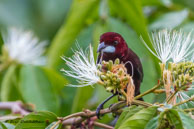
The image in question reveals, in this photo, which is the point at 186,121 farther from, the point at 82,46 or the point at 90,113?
the point at 82,46

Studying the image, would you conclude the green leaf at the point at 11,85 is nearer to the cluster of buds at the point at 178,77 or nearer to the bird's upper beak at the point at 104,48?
the bird's upper beak at the point at 104,48

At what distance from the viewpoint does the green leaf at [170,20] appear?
3095mm

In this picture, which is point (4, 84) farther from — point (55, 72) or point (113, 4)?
point (113, 4)

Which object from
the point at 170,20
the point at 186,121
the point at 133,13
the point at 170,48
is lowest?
the point at 186,121

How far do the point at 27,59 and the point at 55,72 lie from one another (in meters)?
0.90

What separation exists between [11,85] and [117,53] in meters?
1.29

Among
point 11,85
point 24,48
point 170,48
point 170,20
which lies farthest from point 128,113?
point 24,48

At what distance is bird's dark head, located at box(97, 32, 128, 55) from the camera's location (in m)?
1.77

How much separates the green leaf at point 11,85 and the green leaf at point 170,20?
115 cm

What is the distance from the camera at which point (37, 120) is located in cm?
166

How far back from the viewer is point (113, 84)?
1522 mm

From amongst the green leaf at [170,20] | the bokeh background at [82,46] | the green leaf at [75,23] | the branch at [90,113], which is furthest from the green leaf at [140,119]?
the green leaf at [170,20]

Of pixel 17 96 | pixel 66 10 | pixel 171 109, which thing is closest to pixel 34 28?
pixel 66 10

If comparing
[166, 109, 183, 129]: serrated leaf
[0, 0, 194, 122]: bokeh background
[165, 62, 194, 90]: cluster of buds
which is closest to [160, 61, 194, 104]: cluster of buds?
[165, 62, 194, 90]: cluster of buds
